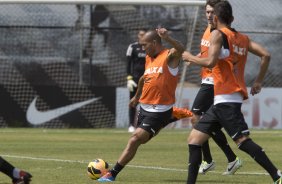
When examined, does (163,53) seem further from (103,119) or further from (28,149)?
(103,119)

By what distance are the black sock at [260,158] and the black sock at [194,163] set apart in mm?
517

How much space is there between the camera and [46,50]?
2612cm

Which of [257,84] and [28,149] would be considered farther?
[28,149]

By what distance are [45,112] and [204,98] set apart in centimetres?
1190

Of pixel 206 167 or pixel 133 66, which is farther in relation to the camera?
pixel 133 66

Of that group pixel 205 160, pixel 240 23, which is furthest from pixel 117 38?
pixel 205 160

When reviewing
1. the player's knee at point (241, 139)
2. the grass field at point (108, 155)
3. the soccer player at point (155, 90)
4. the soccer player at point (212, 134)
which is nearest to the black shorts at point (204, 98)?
the soccer player at point (212, 134)

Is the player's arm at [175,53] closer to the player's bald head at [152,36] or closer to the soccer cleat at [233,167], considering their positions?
the player's bald head at [152,36]

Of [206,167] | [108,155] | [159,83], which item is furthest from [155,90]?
[108,155]

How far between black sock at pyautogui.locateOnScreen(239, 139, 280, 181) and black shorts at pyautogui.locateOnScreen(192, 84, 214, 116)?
2.79 m

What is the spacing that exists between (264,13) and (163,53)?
553 inches

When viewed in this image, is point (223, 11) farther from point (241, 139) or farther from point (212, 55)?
point (241, 139)

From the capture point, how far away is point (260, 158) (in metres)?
10.2

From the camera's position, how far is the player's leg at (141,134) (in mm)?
11648
